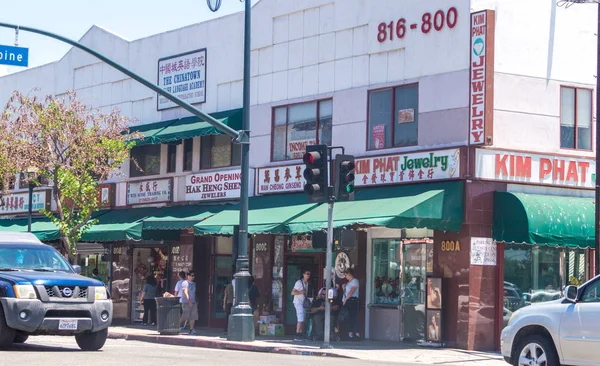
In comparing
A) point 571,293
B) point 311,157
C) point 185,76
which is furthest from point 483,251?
point 185,76

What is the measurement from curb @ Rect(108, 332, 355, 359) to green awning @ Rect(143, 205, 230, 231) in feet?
11.5

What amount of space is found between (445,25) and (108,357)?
39.9 feet

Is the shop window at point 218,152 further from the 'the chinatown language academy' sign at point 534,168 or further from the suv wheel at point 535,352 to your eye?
the suv wheel at point 535,352

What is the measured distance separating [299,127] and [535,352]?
14684mm

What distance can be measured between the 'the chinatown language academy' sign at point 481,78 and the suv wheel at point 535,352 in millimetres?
8897

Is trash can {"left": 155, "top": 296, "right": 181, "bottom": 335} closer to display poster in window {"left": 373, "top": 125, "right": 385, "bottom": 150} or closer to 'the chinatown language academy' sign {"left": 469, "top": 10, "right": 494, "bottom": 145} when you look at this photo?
display poster in window {"left": 373, "top": 125, "right": 385, "bottom": 150}

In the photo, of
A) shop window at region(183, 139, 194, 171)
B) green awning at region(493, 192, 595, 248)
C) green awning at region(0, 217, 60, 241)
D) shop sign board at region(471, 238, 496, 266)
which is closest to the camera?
green awning at region(493, 192, 595, 248)

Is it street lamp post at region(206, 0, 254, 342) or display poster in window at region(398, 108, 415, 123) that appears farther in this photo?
display poster in window at region(398, 108, 415, 123)

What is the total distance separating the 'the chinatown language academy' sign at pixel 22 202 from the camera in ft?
125

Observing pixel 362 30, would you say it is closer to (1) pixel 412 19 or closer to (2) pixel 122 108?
(1) pixel 412 19

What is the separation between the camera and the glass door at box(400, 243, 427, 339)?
24500 mm

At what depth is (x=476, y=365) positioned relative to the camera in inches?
771

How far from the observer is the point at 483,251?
76.0 feet

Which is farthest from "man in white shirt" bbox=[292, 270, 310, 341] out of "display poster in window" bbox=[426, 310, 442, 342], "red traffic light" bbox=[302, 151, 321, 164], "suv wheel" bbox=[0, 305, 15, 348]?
"suv wheel" bbox=[0, 305, 15, 348]
